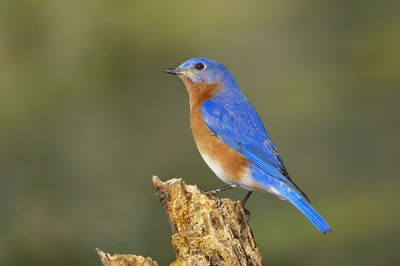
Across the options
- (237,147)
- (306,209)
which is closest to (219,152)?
(237,147)

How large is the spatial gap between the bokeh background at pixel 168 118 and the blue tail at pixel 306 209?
3072 millimetres

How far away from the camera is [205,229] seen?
Result: 5098 mm

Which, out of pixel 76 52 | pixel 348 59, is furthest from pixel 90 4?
pixel 348 59

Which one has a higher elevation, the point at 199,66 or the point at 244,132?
the point at 199,66

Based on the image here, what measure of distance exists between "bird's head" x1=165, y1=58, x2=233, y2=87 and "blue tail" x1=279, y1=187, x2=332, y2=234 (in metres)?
1.78

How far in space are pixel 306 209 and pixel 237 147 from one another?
1100 mm

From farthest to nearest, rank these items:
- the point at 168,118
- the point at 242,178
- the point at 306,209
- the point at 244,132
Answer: the point at 168,118 → the point at 244,132 → the point at 242,178 → the point at 306,209

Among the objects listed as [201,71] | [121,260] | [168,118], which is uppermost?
[201,71]

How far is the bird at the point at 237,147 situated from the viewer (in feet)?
21.2

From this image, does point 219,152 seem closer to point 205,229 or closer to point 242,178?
point 242,178

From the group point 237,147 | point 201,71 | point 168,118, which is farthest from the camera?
point 168,118

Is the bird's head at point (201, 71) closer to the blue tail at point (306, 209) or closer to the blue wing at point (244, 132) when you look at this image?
the blue wing at point (244, 132)

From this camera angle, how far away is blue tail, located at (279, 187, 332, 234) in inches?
230

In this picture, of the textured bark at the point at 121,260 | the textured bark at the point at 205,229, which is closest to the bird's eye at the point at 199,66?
the textured bark at the point at 205,229
